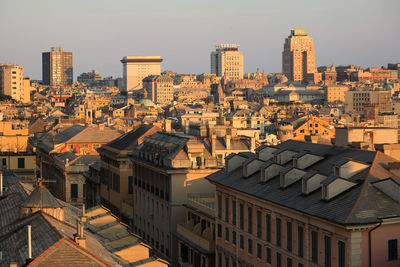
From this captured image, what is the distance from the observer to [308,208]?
39.2 meters

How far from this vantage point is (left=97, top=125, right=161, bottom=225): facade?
80.2 metres

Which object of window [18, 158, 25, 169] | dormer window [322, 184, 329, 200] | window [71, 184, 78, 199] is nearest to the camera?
dormer window [322, 184, 329, 200]

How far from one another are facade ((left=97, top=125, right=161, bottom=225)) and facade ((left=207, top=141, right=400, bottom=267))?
27599 mm

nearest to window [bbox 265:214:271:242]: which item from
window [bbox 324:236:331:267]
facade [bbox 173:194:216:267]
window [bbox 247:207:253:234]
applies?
window [bbox 247:207:253:234]

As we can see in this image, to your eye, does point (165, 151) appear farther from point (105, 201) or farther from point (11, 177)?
point (105, 201)

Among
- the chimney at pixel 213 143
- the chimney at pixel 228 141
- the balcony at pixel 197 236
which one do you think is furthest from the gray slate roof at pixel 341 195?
the chimney at pixel 228 141

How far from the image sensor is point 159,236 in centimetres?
6806

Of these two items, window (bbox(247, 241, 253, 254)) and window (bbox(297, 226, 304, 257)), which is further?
window (bbox(247, 241, 253, 254))

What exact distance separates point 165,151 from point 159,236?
6561mm

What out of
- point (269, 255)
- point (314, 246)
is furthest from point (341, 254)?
point (269, 255)

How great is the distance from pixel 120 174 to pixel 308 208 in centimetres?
4282

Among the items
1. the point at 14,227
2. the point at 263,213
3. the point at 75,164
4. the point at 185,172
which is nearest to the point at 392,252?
the point at 263,213

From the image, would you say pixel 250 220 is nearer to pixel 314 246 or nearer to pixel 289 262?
pixel 289 262

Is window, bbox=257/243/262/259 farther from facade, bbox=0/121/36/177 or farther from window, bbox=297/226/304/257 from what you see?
facade, bbox=0/121/36/177
